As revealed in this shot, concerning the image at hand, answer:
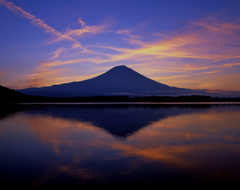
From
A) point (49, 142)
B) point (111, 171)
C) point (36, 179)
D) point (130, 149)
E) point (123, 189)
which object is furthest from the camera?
point (49, 142)

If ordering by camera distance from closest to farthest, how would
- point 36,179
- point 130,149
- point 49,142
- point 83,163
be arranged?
1. point 36,179
2. point 83,163
3. point 130,149
4. point 49,142

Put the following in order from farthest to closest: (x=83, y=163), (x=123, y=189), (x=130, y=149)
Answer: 1. (x=130, y=149)
2. (x=83, y=163)
3. (x=123, y=189)

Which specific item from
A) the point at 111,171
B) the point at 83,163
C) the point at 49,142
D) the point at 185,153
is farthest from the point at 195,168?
the point at 49,142

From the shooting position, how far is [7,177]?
461 centimetres

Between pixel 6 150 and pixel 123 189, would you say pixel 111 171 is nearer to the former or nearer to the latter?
pixel 123 189

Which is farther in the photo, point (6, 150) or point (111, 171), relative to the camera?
point (6, 150)

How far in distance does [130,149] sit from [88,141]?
6.83 feet

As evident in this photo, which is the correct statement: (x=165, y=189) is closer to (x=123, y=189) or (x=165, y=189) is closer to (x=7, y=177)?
(x=123, y=189)

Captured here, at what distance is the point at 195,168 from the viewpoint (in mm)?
5297

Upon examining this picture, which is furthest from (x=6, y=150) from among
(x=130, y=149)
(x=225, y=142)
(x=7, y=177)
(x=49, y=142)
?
(x=225, y=142)

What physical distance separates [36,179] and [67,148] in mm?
2888

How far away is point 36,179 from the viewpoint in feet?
14.9

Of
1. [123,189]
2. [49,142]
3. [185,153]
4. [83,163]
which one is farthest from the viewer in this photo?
[49,142]

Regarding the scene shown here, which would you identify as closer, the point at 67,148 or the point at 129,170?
the point at 129,170
